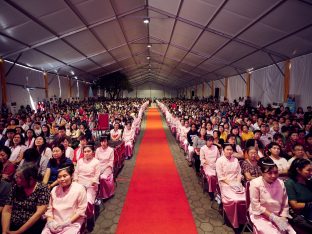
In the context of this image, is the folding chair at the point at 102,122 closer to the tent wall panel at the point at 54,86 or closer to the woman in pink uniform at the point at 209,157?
the woman in pink uniform at the point at 209,157

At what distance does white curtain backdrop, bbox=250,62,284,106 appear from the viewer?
1204cm

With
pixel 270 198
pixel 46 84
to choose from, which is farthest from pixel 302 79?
pixel 46 84

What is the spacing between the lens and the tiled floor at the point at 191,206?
3908 millimetres

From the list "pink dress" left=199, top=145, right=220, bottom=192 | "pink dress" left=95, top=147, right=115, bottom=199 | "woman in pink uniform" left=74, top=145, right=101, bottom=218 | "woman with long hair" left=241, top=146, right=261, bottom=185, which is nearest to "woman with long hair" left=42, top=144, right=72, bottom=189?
"woman in pink uniform" left=74, top=145, right=101, bottom=218

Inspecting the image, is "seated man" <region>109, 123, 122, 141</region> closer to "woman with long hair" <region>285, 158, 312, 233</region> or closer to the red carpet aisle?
the red carpet aisle

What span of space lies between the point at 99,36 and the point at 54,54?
3.02 metres

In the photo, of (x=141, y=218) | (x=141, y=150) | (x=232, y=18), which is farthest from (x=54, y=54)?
(x=141, y=218)

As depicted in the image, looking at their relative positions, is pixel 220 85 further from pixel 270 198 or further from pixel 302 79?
pixel 270 198

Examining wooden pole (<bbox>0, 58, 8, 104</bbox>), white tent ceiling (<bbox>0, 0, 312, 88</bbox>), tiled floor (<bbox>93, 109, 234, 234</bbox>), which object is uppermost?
white tent ceiling (<bbox>0, 0, 312, 88</bbox>)

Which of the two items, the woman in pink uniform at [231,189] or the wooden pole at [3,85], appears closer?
the woman in pink uniform at [231,189]

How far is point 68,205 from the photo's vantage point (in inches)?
118

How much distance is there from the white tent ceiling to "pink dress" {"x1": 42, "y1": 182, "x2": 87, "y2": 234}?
6698 mm

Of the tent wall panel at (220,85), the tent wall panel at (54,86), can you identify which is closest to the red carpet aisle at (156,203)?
the tent wall panel at (54,86)

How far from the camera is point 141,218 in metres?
4.18
